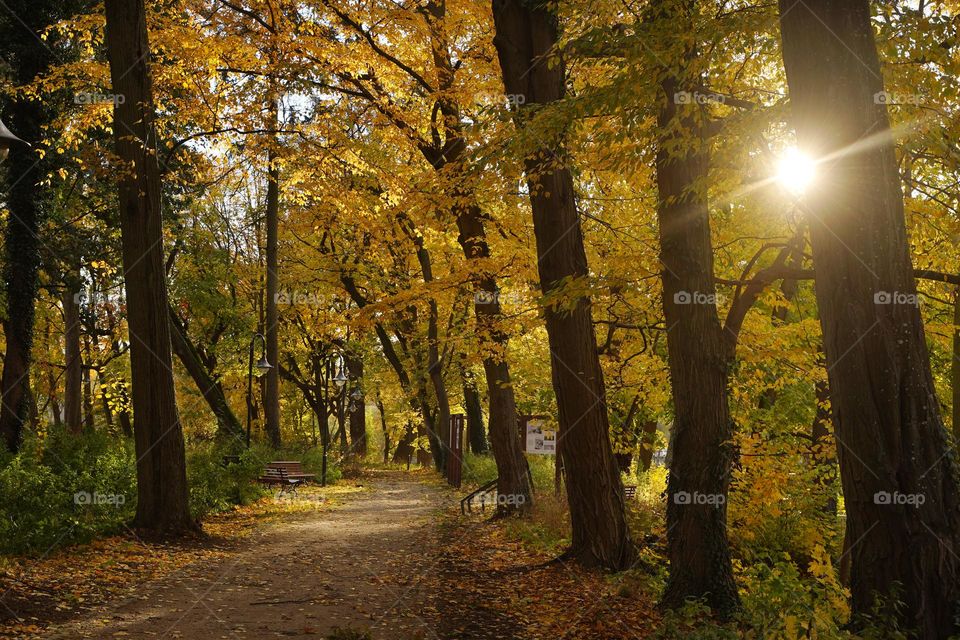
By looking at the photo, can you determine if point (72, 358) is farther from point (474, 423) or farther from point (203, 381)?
point (474, 423)

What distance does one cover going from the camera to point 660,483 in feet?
78.3

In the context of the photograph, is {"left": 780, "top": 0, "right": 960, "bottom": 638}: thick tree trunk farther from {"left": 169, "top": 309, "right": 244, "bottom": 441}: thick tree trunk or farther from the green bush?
{"left": 169, "top": 309, "right": 244, "bottom": 441}: thick tree trunk

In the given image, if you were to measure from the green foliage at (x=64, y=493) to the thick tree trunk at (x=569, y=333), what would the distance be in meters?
6.42

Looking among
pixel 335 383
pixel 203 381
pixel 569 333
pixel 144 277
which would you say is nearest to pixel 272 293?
pixel 203 381

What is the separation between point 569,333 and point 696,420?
86.9 inches

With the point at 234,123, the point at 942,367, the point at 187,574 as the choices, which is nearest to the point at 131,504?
the point at 187,574

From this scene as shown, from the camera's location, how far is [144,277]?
1147cm

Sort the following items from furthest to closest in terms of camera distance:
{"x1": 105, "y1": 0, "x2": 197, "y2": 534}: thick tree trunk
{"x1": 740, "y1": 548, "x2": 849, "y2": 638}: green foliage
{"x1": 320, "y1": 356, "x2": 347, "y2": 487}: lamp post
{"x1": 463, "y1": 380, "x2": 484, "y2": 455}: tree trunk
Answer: {"x1": 463, "y1": 380, "x2": 484, "y2": 455}: tree trunk
{"x1": 320, "y1": 356, "x2": 347, "y2": 487}: lamp post
{"x1": 105, "y1": 0, "x2": 197, "y2": 534}: thick tree trunk
{"x1": 740, "y1": 548, "x2": 849, "y2": 638}: green foliage

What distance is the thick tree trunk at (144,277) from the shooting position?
11.3 m

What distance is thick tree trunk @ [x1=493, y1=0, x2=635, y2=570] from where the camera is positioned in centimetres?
955

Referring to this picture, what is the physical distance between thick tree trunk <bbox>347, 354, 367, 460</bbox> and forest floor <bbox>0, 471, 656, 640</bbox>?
2053 cm

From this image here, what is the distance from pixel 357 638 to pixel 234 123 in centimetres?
1008

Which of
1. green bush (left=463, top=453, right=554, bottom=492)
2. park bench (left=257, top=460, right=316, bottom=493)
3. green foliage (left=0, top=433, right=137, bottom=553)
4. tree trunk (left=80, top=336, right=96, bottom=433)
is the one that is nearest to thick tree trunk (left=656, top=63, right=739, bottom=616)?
green foliage (left=0, top=433, right=137, bottom=553)

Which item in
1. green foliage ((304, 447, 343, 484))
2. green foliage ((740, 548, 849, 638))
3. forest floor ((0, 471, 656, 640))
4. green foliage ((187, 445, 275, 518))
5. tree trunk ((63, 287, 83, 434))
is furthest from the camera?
green foliage ((304, 447, 343, 484))
